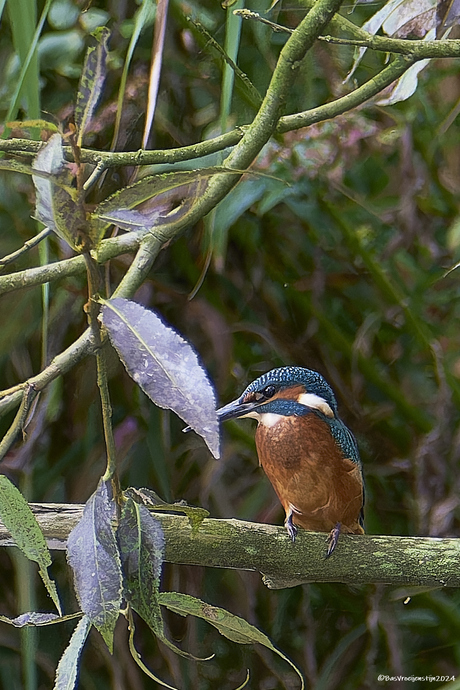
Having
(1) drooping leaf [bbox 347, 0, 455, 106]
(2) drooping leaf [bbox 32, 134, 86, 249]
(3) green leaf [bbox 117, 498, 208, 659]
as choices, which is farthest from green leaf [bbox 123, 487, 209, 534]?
(1) drooping leaf [bbox 347, 0, 455, 106]

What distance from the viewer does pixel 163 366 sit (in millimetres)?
218

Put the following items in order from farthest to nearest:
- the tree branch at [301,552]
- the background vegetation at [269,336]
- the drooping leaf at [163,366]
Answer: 1. the background vegetation at [269,336]
2. the tree branch at [301,552]
3. the drooping leaf at [163,366]

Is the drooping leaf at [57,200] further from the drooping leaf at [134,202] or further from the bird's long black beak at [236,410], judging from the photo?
the bird's long black beak at [236,410]

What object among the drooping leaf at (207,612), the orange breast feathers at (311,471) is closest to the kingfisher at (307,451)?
the orange breast feathers at (311,471)

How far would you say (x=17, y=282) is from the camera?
1.19ft

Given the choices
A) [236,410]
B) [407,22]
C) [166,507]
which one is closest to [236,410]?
[236,410]

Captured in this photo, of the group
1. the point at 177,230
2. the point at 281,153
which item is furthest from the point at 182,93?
the point at 177,230

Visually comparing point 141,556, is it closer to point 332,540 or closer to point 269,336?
point 332,540

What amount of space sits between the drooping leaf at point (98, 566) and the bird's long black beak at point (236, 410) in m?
0.12

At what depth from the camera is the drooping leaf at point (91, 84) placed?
24 centimetres

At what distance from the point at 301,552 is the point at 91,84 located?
0.26m

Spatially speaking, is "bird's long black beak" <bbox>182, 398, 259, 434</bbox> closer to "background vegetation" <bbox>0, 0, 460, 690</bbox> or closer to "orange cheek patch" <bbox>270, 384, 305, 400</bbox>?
"orange cheek patch" <bbox>270, 384, 305, 400</bbox>

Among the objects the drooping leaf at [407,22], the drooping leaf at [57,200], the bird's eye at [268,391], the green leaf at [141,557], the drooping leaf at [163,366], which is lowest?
the green leaf at [141,557]

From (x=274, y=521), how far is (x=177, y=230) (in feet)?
1.42
